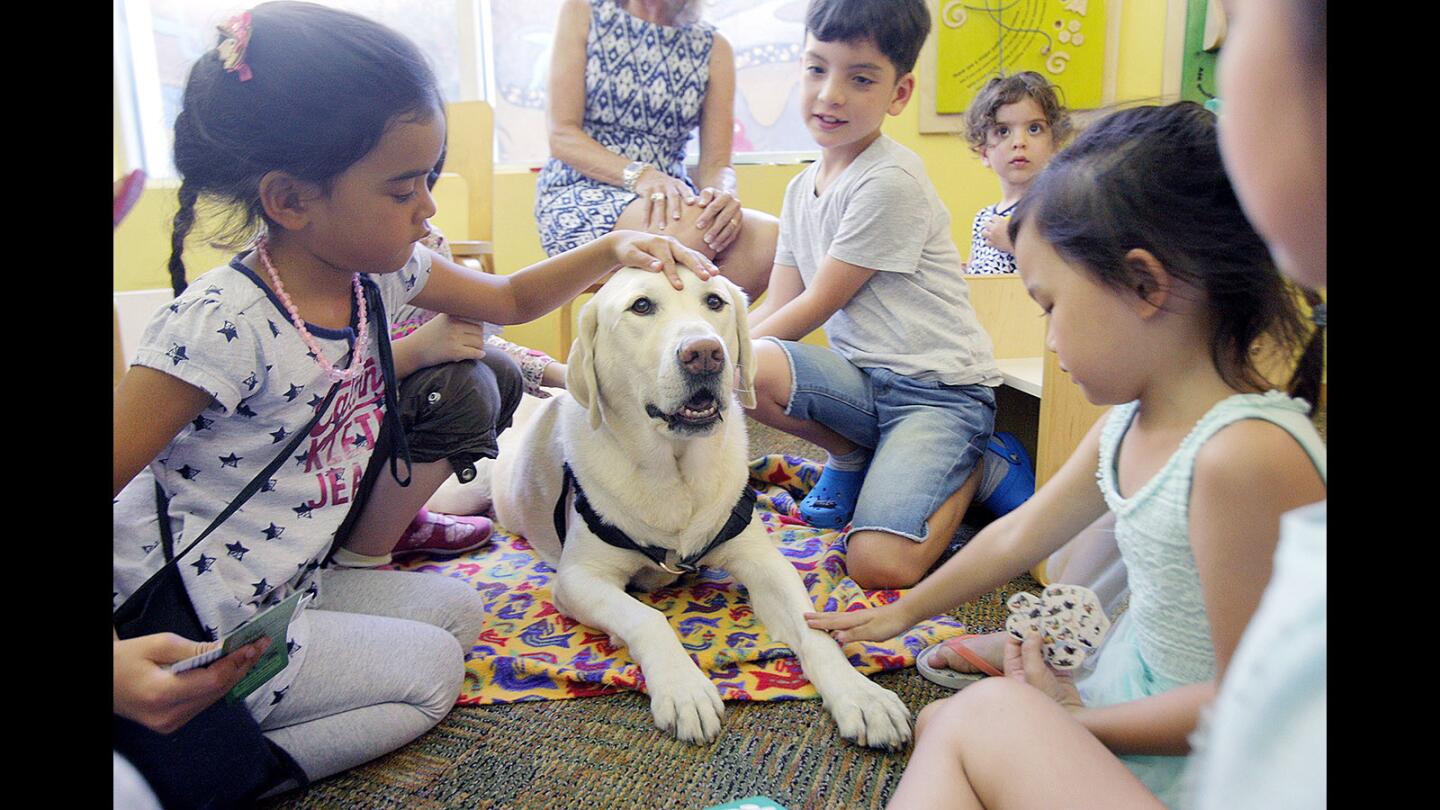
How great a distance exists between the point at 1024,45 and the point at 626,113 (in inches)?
72.6

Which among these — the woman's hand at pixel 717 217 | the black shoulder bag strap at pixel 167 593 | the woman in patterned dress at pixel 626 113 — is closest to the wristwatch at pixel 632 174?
the woman in patterned dress at pixel 626 113

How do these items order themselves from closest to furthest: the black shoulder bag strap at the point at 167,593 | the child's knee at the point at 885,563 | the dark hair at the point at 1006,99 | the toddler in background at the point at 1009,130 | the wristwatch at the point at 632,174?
the black shoulder bag strap at the point at 167,593
the child's knee at the point at 885,563
the wristwatch at the point at 632,174
the toddler in background at the point at 1009,130
the dark hair at the point at 1006,99

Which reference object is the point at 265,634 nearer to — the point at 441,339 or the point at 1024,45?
the point at 441,339

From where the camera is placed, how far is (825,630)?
1.20 meters

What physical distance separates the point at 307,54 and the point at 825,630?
0.93 metres

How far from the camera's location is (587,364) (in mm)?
1321

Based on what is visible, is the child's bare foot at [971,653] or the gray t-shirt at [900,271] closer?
the child's bare foot at [971,653]

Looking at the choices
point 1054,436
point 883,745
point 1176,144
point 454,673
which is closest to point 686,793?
point 883,745

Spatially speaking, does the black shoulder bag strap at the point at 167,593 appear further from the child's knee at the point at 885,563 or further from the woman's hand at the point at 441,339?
the child's knee at the point at 885,563

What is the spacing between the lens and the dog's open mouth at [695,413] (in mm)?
1279

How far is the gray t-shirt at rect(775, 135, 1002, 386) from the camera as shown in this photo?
173 cm

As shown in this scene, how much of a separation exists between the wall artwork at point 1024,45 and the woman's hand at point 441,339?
2472 millimetres

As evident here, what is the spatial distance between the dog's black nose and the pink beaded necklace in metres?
0.42
